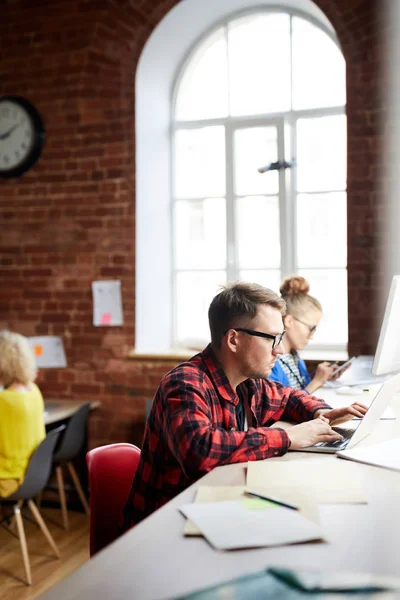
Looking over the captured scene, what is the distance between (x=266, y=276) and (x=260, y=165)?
0.79 meters

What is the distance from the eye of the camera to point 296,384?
129 inches

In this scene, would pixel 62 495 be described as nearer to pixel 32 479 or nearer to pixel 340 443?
pixel 32 479

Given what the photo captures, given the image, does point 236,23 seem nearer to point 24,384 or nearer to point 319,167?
point 319,167

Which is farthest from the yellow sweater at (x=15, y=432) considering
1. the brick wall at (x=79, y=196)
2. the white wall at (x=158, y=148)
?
the white wall at (x=158, y=148)

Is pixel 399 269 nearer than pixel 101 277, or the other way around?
pixel 399 269

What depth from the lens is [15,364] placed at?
3.67 m

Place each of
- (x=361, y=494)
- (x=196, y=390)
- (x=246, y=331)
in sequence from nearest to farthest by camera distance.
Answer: (x=361, y=494)
(x=196, y=390)
(x=246, y=331)

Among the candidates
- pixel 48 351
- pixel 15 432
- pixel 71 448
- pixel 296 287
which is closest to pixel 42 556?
pixel 71 448

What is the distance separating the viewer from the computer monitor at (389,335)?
2.08m

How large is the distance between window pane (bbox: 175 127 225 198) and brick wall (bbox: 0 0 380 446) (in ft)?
1.61

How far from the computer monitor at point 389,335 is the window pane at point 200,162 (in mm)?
2956

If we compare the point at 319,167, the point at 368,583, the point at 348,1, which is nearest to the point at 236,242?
the point at 319,167

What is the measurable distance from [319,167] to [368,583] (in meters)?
4.04

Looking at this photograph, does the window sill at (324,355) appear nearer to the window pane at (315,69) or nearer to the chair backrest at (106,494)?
the window pane at (315,69)
